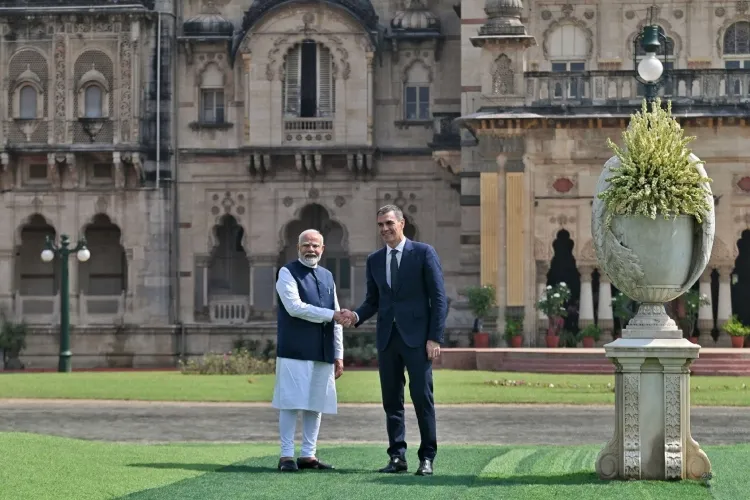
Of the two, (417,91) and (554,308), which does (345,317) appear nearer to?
(554,308)

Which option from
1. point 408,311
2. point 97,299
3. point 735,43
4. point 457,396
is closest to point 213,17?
point 97,299

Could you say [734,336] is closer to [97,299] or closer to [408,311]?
[97,299]

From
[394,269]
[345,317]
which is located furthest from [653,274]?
[345,317]

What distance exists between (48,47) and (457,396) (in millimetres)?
22575

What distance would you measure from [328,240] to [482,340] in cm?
936

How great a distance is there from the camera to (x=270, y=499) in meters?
13.2

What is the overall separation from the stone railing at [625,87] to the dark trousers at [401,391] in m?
26.8

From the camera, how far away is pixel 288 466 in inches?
608

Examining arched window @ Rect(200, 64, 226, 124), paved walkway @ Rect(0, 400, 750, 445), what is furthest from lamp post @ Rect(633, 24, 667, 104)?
arched window @ Rect(200, 64, 226, 124)

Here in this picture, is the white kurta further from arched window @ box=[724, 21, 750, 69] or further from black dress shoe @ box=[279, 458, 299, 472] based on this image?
arched window @ box=[724, 21, 750, 69]

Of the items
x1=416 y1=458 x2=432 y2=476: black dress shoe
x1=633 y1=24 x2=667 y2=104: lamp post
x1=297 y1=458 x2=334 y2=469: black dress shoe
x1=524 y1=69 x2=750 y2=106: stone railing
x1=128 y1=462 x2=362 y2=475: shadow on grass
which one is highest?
x1=524 y1=69 x2=750 y2=106: stone railing

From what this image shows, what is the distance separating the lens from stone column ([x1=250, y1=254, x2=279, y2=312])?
1892 inches

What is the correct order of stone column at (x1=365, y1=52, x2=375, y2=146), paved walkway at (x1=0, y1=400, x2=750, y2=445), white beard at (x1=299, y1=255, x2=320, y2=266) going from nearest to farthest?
1. white beard at (x1=299, y1=255, x2=320, y2=266)
2. paved walkway at (x1=0, y1=400, x2=750, y2=445)
3. stone column at (x1=365, y1=52, x2=375, y2=146)

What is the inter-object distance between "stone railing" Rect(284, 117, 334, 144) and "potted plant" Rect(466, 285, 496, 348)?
7.95m
